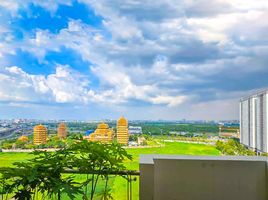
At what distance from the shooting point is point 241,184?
91.4 inches

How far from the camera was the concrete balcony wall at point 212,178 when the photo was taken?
90.9 inches

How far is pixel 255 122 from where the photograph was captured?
13.6 feet

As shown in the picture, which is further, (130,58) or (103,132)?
(130,58)

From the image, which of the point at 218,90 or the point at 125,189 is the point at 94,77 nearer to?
the point at 218,90

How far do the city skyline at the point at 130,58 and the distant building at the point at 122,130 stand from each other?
1.34 feet

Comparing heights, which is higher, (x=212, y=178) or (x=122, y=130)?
(x=122, y=130)

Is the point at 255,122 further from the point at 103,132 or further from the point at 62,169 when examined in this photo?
the point at 62,169

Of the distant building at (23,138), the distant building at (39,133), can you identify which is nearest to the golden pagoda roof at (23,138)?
the distant building at (23,138)

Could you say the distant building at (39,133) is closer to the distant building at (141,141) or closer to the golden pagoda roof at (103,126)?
the golden pagoda roof at (103,126)

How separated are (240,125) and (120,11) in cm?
360

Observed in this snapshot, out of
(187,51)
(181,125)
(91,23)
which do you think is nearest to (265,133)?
(181,125)

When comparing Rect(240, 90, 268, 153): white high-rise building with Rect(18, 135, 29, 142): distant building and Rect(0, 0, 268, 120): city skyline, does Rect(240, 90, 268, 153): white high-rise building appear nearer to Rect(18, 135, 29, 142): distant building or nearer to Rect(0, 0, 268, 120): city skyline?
Rect(0, 0, 268, 120): city skyline

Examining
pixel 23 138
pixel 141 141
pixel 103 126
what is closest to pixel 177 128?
pixel 141 141

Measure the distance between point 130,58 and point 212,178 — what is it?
6.78m
